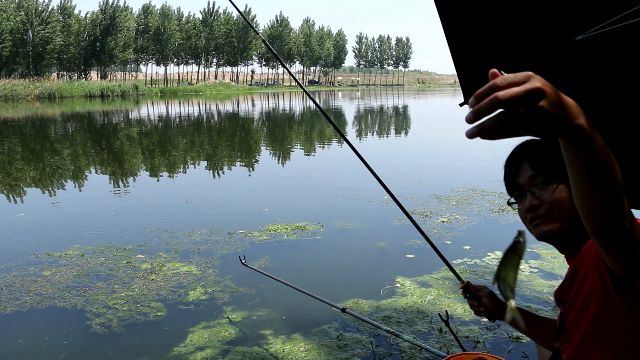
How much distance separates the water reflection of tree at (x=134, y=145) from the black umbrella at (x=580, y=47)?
10.1 m

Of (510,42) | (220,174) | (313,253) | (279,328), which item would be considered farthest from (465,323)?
(220,174)

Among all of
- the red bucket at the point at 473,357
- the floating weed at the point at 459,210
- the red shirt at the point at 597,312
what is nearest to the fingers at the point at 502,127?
the red shirt at the point at 597,312

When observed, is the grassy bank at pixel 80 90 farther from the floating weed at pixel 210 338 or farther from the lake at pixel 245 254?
the floating weed at pixel 210 338

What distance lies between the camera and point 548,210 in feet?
4.06

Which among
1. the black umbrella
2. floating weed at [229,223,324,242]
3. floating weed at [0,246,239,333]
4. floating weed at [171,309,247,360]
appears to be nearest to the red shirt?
the black umbrella

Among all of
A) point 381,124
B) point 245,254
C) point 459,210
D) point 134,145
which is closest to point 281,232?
Answer: point 245,254

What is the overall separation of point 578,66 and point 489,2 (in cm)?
39

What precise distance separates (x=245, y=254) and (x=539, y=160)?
18.7 ft

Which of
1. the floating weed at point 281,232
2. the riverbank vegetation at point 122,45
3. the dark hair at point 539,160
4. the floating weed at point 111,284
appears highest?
the riverbank vegetation at point 122,45

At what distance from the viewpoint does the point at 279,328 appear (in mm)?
4711

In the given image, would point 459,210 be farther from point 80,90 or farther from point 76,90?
point 80,90

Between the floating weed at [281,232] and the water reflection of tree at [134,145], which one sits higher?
the water reflection of tree at [134,145]

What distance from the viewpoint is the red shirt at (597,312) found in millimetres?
959

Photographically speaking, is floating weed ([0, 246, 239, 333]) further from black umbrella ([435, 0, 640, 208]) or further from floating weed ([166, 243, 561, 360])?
black umbrella ([435, 0, 640, 208])
